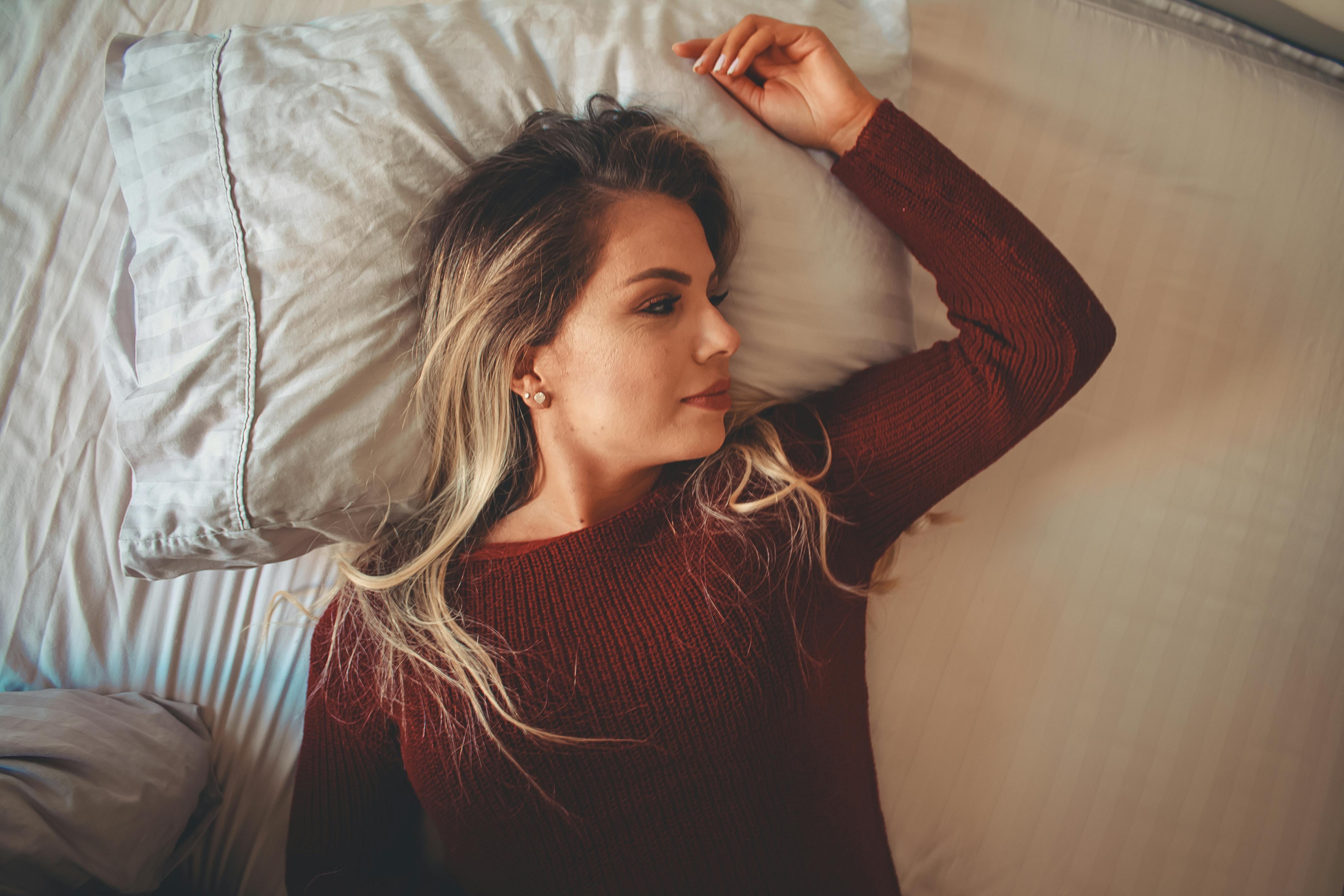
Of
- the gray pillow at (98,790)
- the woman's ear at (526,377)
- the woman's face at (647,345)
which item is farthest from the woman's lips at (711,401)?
the gray pillow at (98,790)

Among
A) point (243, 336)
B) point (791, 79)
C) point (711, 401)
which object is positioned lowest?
A: point (711, 401)

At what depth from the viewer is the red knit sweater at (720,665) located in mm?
1036

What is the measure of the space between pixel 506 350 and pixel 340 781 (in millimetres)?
743

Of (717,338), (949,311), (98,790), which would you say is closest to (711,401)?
(717,338)

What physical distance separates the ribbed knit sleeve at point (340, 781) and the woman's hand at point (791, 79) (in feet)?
3.70

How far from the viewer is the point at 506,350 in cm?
110

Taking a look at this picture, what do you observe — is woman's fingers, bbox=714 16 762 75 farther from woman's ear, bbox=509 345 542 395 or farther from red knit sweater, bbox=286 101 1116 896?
woman's ear, bbox=509 345 542 395

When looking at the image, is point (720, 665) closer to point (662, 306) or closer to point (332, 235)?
point (662, 306)

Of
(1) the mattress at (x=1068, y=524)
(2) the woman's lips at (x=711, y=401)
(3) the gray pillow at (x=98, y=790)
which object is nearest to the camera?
(3) the gray pillow at (x=98, y=790)

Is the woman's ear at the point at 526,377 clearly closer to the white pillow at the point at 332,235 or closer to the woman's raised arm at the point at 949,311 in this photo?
the white pillow at the point at 332,235

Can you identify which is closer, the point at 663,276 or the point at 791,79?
the point at 663,276

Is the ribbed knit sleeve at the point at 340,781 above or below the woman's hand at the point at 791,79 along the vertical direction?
below

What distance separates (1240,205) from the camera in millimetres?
1457

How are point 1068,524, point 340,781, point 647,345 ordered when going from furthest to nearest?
point 1068,524
point 340,781
point 647,345
